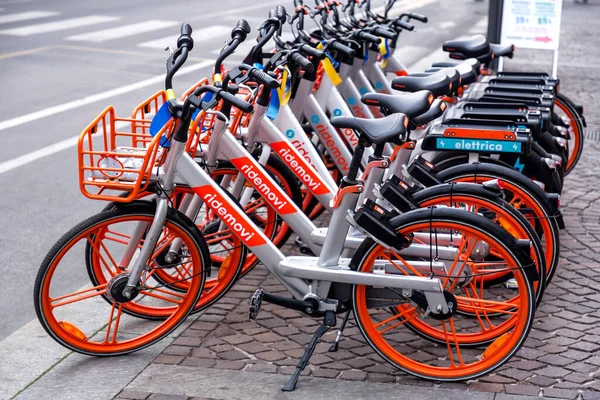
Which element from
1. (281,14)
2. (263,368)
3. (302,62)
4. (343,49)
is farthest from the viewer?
(343,49)

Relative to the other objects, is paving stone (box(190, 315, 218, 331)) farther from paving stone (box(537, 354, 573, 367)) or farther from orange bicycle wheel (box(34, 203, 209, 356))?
paving stone (box(537, 354, 573, 367))

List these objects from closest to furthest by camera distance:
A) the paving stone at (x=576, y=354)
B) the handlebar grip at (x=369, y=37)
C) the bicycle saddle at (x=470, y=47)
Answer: the paving stone at (x=576, y=354)
the handlebar grip at (x=369, y=37)
the bicycle saddle at (x=470, y=47)

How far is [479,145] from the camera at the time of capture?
552cm

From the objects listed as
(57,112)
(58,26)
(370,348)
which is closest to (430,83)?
(370,348)

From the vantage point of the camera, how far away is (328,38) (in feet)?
22.3

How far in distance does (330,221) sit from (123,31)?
539 inches

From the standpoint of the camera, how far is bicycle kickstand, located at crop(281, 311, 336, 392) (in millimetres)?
4589

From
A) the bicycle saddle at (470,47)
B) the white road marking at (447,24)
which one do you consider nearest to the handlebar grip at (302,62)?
the bicycle saddle at (470,47)

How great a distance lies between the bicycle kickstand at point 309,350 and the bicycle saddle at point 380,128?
0.89m

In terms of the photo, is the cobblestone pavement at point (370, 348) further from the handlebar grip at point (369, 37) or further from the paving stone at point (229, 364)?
the handlebar grip at point (369, 37)

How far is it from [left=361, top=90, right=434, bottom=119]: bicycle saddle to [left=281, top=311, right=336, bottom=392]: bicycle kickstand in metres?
1.04

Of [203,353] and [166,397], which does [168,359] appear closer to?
[203,353]

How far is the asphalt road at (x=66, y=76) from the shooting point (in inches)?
283

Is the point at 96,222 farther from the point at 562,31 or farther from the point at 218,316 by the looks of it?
the point at 562,31
